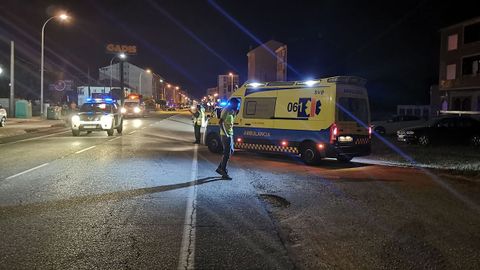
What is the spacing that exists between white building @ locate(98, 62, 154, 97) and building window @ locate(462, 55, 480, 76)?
78.0 m

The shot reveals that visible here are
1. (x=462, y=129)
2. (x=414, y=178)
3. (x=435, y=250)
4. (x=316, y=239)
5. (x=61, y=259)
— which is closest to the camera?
(x=61, y=259)

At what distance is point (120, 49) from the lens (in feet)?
348

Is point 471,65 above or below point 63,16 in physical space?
below

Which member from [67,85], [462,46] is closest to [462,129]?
[462,46]

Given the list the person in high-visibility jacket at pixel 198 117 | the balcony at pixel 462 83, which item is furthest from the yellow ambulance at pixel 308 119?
the balcony at pixel 462 83

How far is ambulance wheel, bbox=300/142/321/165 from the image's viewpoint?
12.9 m

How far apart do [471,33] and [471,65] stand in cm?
286

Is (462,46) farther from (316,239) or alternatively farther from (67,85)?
(316,239)

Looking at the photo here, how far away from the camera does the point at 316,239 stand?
5.93m

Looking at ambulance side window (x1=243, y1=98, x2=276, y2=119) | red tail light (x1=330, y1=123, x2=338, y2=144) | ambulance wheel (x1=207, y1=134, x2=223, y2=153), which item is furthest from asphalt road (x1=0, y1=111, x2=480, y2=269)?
ambulance wheel (x1=207, y1=134, x2=223, y2=153)

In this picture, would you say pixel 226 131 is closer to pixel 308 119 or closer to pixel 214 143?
pixel 308 119

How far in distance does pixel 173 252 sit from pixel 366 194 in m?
4.86

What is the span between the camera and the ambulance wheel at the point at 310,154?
12945 mm

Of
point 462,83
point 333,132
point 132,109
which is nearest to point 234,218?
point 333,132
